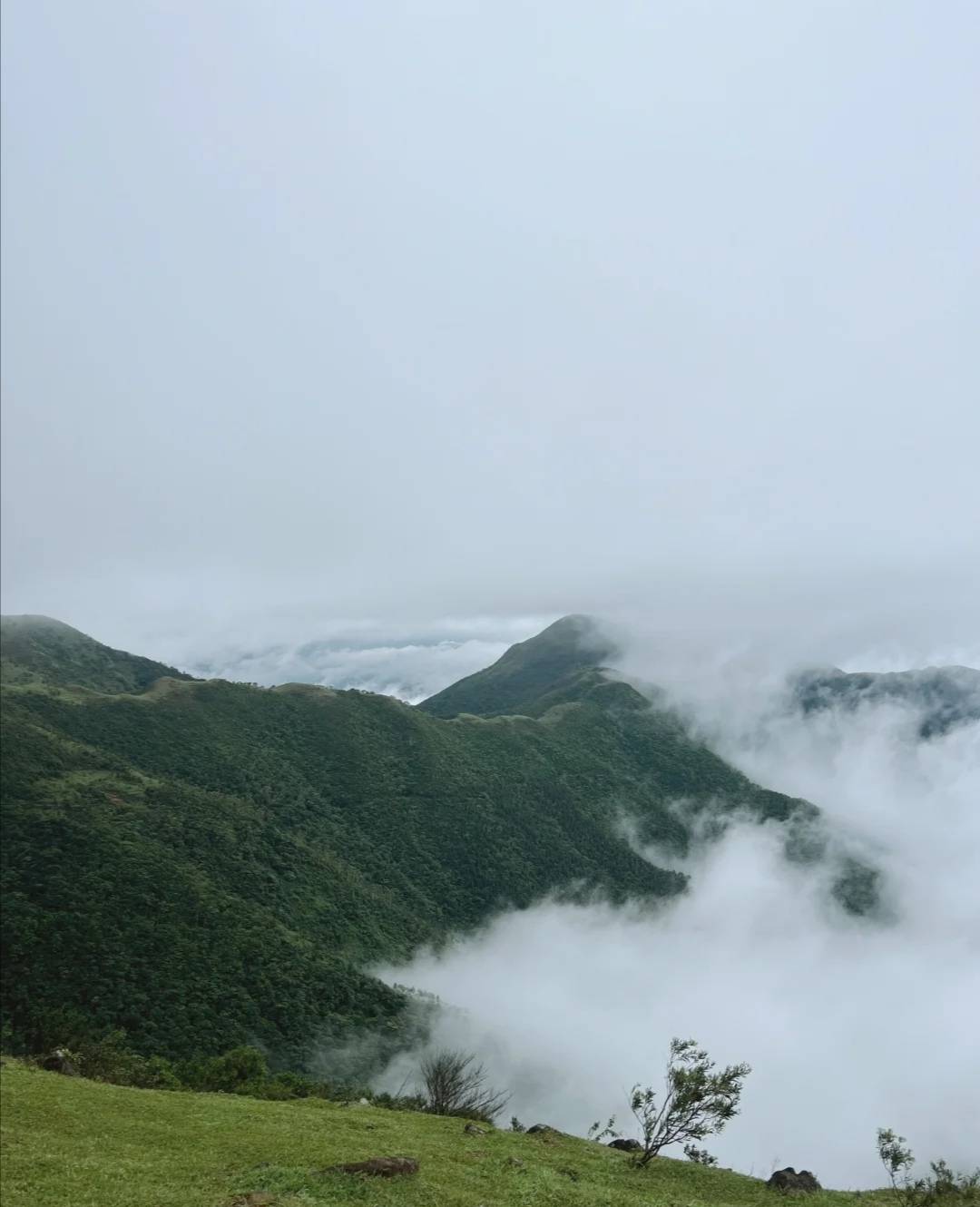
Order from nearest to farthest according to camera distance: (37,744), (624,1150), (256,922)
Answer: (624,1150)
(256,922)
(37,744)

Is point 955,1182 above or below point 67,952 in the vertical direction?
above

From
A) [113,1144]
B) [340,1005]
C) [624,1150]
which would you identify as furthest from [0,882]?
[624,1150]

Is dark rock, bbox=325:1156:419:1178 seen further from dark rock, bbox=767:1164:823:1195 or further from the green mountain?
the green mountain

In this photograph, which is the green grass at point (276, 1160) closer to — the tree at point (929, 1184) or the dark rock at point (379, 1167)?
the dark rock at point (379, 1167)

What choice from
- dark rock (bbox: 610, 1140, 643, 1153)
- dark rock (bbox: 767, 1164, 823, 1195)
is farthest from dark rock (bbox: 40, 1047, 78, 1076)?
dark rock (bbox: 767, 1164, 823, 1195)

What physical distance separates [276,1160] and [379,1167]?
573 cm

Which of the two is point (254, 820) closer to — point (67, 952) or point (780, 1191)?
point (67, 952)

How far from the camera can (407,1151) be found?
35969 millimetres

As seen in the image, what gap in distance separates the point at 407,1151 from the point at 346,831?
172133mm

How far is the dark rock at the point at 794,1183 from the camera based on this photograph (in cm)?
4259

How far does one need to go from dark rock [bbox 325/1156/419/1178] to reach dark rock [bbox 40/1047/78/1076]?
32.5 m

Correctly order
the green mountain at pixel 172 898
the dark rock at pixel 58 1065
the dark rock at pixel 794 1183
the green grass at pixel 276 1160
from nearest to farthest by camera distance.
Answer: the green grass at pixel 276 1160, the dark rock at pixel 794 1183, the dark rock at pixel 58 1065, the green mountain at pixel 172 898

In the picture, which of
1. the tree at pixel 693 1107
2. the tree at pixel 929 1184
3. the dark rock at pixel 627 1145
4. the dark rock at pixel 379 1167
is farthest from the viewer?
the dark rock at pixel 627 1145

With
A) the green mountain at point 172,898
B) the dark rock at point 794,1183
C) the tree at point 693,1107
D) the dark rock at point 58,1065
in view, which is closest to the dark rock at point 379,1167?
the tree at point 693,1107
